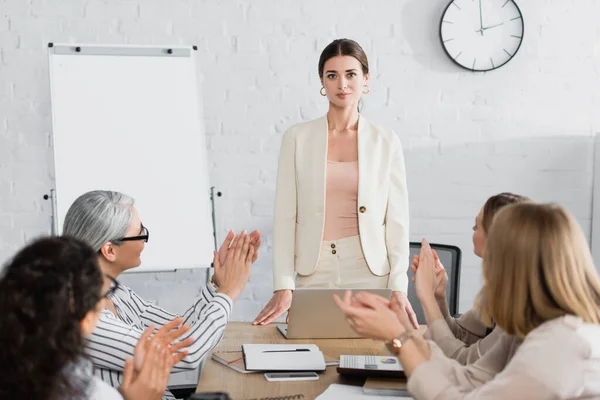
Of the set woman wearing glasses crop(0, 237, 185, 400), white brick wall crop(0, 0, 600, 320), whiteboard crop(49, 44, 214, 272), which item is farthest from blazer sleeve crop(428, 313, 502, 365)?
white brick wall crop(0, 0, 600, 320)

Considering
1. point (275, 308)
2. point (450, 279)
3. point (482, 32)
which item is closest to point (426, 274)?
point (275, 308)

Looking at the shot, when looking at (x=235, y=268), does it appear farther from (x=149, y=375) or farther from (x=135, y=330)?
(x=149, y=375)

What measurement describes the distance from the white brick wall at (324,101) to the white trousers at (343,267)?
43.1 inches

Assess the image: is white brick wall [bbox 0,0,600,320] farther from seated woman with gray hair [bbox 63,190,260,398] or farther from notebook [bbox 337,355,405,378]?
notebook [bbox 337,355,405,378]

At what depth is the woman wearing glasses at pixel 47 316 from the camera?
0.98m

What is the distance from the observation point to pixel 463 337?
1.89m

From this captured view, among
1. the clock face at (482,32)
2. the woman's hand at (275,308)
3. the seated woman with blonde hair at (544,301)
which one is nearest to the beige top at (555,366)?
the seated woman with blonde hair at (544,301)

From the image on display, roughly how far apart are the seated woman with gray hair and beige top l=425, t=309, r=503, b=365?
47cm

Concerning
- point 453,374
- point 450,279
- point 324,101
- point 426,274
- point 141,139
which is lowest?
point 450,279

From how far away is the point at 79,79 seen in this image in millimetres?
3100

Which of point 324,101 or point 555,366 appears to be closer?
point 555,366

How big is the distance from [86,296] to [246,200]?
8.03 feet

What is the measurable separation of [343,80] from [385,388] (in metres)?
1.19

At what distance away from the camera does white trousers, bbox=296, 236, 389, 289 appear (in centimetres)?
242
